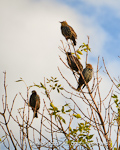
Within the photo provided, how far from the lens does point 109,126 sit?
4.16m

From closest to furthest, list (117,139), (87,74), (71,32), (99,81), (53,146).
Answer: (53,146) < (117,139) < (99,81) < (87,74) < (71,32)

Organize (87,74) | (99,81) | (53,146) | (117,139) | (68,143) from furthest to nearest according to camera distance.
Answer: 1. (87,74)
2. (99,81)
3. (117,139)
4. (53,146)
5. (68,143)

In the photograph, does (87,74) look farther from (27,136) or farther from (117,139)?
(27,136)

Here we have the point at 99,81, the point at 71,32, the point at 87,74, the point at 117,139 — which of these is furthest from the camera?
the point at 71,32

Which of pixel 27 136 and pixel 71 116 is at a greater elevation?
pixel 71 116

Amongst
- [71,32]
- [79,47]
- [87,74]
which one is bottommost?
[79,47]

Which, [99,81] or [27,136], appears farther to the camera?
[99,81]

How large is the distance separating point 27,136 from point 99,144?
1176mm

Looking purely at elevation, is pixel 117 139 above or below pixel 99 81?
below

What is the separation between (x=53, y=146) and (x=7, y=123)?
33.0 inches

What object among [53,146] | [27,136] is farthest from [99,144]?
[27,136]

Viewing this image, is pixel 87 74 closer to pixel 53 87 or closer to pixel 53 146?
pixel 53 87

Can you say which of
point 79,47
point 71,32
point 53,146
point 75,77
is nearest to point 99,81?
point 75,77

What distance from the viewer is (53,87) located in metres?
4.75
